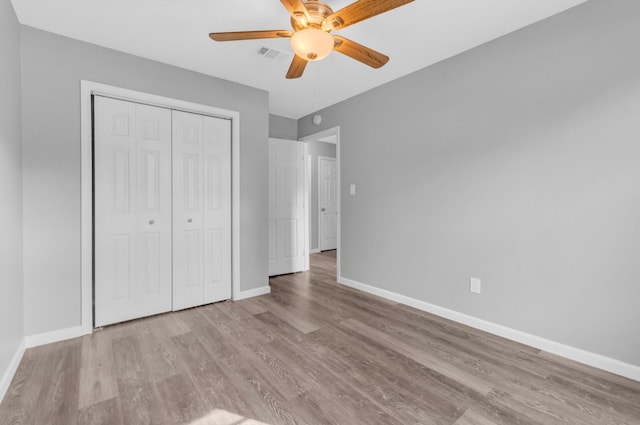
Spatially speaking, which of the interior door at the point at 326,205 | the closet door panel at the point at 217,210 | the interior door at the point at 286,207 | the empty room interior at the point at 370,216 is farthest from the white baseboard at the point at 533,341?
the interior door at the point at 326,205

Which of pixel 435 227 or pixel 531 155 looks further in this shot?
pixel 435 227

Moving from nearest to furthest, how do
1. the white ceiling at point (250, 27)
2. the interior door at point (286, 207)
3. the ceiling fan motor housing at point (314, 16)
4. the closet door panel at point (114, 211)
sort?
A: 1. the ceiling fan motor housing at point (314, 16)
2. the white ceiling at point (250, 27)
3. the closet door panel at point (114, 211)
4. the interior door at point (286, 207)

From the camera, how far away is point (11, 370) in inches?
72.9

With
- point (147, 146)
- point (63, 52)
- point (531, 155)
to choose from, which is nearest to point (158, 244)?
point (147, 146)

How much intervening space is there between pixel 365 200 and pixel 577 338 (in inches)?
90.8

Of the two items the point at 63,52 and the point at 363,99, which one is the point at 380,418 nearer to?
the point at 363,99

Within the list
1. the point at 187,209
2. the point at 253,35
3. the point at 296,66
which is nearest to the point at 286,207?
the point at 187,209

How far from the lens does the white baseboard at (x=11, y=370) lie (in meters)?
1.69

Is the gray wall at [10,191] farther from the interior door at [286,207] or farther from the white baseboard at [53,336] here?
the interior door at [286,207]

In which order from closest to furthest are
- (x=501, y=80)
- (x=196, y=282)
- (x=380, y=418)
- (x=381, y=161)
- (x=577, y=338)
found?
(x=380, y=418) < (x=577, y=338) < (x=501, y=80) < (x=196, y=282) < (x=381, y=161)

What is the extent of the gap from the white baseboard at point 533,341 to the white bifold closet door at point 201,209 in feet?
6.69

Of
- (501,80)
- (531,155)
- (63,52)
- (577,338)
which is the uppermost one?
(63,52)

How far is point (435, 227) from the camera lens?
2.93 meters

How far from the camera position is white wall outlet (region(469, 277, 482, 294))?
2.60 meters
